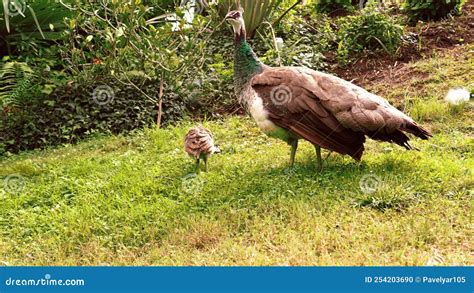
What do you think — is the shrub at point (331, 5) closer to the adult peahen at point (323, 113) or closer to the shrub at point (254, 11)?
the shrub at point (254, 11)

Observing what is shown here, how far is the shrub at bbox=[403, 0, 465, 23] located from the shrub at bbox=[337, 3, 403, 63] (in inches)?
30.1

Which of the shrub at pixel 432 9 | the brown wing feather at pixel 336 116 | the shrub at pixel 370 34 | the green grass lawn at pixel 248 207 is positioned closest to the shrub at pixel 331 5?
the shrub at pixel 432 9

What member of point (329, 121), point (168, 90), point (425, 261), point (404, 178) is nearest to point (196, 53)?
point (168, 90)

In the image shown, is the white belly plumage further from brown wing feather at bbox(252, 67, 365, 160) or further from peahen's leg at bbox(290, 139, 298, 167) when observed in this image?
peahen's leg at bbox(290, 139, 298, 167)

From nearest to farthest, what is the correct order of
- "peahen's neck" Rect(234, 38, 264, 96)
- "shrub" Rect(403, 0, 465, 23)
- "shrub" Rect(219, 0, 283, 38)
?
"peahen's neck" Rect(234, 38, 264, 96), "shrub" Rect(219, 0, 283, 38), "shrub" Rect(403, 0, 465, 23)

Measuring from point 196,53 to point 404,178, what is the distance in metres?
3.29

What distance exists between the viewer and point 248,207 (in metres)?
4.54

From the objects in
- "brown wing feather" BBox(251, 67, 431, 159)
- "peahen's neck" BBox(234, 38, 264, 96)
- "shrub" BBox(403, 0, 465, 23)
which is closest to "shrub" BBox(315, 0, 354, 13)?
"shrub" BBox(403, 0, 465, 23)

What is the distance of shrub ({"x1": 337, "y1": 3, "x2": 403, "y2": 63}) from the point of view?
850 cm

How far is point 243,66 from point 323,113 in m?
0.96

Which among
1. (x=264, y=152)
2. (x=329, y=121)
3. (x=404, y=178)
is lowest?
(x=264, y=152)

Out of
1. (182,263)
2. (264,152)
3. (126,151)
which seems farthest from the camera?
(126,151)

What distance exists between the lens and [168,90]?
7605mm

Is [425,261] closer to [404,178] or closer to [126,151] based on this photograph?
[404,178]
